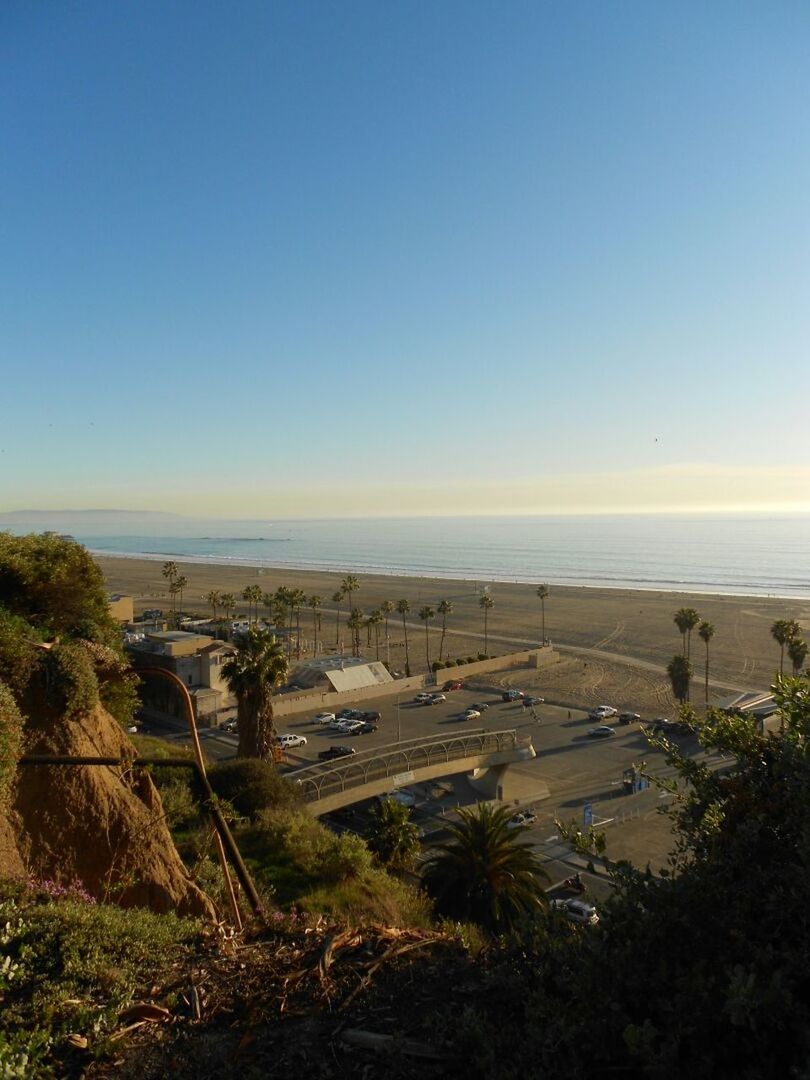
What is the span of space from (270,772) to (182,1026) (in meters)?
16.1

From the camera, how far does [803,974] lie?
331cm

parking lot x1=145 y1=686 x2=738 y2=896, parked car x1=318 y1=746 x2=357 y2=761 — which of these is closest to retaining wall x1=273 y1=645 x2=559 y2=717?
parking lot x1=145 y1=686 x2=738 y2=896

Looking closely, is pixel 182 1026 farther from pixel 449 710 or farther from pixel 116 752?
pixel 449 710

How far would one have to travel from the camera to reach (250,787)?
60.3 feet

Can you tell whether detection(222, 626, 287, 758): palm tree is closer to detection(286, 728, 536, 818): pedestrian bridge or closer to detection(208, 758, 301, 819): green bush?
detection(286, 728, 536, 818): pedestrian bridge

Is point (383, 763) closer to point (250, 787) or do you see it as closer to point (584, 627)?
point (250, 787)

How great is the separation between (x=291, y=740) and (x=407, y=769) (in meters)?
13.0

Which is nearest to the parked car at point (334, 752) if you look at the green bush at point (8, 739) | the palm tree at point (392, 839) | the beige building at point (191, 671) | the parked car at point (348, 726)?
the parked car at point (348, 726)

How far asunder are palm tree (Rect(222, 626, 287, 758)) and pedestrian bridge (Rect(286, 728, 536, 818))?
175 cm

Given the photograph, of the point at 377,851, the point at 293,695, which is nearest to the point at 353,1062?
the point at 377,851

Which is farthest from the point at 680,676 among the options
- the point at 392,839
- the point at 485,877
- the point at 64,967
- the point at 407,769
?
the point at 64,967

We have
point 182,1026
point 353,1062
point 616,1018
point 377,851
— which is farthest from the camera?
point 377,851

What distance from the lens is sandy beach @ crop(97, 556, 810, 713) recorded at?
51094mm

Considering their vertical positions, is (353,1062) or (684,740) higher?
(353,1062)
